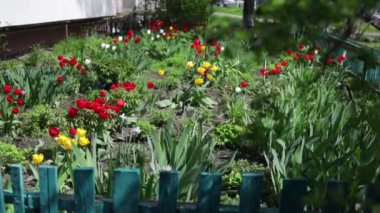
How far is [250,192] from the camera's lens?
198 centimetres

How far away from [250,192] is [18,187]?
100 centimetres

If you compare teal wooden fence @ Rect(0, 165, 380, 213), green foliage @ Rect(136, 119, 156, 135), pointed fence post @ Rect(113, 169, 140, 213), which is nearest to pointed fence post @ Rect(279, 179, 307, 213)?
teal wooden fence @ Rect(0, 165, 380, 213)

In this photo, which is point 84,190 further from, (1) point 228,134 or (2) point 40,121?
(2) point 40,121

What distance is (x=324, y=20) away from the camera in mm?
877

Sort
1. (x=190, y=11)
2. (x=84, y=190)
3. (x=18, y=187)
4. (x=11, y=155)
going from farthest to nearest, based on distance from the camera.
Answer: (x=190, y=11) → (x=11, y=155) → (x=18, y=187) → (x=84, y=190)

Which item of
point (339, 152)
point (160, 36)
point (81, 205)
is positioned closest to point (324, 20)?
point (81, 205)

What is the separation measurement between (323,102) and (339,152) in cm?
130

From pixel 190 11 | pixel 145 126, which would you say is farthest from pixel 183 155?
pixel 190 11

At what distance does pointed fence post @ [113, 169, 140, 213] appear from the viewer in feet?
6.47

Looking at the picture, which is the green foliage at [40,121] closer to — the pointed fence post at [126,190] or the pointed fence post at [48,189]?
the pointed fence post at [48,189]

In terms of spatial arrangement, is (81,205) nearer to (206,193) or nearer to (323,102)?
(206,193)

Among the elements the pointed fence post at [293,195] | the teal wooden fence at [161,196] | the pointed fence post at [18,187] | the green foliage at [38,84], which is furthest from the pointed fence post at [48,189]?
the green foliage at [38,84]

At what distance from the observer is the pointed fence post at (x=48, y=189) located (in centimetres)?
211

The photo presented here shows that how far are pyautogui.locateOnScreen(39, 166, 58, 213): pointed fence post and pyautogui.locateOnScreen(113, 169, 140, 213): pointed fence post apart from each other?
283 millimetres
